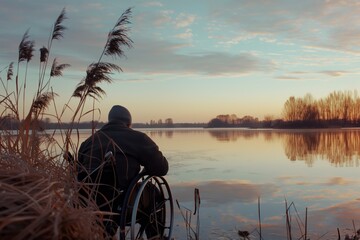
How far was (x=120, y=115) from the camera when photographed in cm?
377

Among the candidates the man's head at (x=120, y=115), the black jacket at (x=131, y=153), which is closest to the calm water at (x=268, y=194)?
the man's head at (x=120, y=115)

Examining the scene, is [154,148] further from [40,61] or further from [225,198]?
[225,198]

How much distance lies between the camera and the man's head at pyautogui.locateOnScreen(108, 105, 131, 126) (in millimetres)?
3756

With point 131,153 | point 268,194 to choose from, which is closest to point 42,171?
point 131,153

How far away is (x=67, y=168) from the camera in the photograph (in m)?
2.58

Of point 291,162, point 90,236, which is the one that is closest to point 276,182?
point 291,162

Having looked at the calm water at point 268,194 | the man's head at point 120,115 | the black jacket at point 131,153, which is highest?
Answer: the man's head at point 120,115

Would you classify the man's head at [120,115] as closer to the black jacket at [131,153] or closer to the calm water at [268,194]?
the black jacket at [131,153]

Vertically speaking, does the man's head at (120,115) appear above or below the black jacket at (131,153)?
above

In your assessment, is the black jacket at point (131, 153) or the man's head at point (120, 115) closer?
the black jacket at point (131, 153)

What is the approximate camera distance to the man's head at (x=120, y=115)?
376cm

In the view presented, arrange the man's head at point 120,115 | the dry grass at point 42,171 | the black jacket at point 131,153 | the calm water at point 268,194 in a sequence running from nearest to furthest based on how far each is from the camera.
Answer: the dry grass at point 42,171
the black jacket at point 131,153
the man's head at point 120,115
the calm water at point 268,194

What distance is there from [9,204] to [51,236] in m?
0.16

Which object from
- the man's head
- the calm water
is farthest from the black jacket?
the calm water
